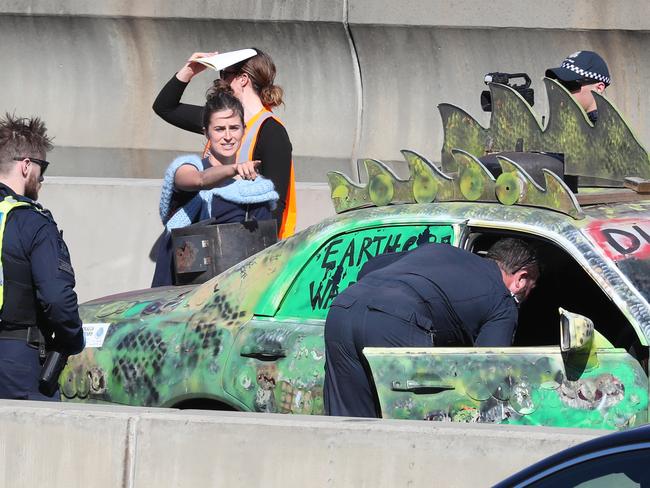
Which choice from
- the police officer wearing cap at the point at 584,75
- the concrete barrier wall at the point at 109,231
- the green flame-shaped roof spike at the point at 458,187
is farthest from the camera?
the concrete barrier wall at the point at 109,231

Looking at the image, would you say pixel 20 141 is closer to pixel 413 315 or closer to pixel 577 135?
pixel 413 315

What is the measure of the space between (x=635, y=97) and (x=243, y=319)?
5703 mm

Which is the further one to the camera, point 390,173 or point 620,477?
point 390,173

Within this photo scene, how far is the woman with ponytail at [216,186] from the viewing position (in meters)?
7.62

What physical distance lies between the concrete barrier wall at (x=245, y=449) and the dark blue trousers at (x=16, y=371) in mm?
565

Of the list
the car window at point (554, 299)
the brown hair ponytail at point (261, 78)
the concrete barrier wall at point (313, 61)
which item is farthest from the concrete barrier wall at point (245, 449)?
the concrete barrier wall at point (313, 61)

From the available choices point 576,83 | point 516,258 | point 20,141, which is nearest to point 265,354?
point 516,258

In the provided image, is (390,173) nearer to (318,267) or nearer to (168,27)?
(318,267)

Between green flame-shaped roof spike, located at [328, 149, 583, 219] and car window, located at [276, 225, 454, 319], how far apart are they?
16 cm

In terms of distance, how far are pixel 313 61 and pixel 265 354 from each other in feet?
19.7

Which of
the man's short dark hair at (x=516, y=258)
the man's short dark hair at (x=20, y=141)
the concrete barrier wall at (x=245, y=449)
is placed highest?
the man's short dark hair at (x=20, y=141)

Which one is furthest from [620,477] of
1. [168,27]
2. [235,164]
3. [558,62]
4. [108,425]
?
[168,27]

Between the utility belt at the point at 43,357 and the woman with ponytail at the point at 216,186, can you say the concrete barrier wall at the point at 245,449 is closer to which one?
the utility belt at the point at 43,357

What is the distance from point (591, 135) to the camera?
6.00m
